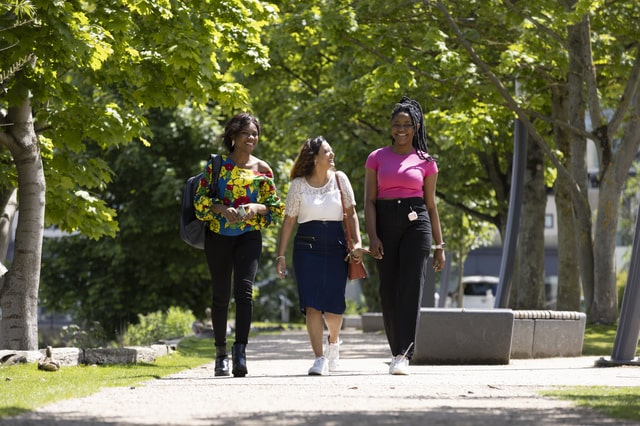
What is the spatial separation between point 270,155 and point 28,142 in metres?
20.3

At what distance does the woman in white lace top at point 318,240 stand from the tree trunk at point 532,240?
48.1 ft

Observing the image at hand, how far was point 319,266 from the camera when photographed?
11219 mm

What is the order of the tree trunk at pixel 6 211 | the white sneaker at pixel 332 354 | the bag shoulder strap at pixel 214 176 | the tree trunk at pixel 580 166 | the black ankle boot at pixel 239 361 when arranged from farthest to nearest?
the tree trunk at pixel 580 166, the tree trunk at pixel 6 211, the white sneaker at pixel 332 354, the bag shoulder strap at pixel 214 176, the black ankle boot at pixel 239 361

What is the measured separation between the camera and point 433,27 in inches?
875

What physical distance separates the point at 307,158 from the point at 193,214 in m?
1.03

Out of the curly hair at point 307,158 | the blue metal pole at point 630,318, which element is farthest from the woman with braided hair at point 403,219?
the blue metal pole at point 630,318

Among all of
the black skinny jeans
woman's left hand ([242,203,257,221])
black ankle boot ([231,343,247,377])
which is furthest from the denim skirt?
black ankle boot ([231,343,247,377])

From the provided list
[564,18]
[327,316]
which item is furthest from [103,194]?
[327,316]

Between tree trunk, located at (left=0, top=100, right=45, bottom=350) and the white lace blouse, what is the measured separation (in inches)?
154

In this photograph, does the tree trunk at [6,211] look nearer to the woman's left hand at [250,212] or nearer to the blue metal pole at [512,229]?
the blue metal pole at [512,229]

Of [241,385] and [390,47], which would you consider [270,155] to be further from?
[241,385]

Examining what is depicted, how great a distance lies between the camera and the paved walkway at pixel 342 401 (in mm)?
6918

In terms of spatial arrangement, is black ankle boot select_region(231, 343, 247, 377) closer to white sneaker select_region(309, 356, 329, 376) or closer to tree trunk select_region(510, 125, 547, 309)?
white sneaker select_region(309, 356, 329, 376)

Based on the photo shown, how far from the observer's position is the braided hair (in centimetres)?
1129
